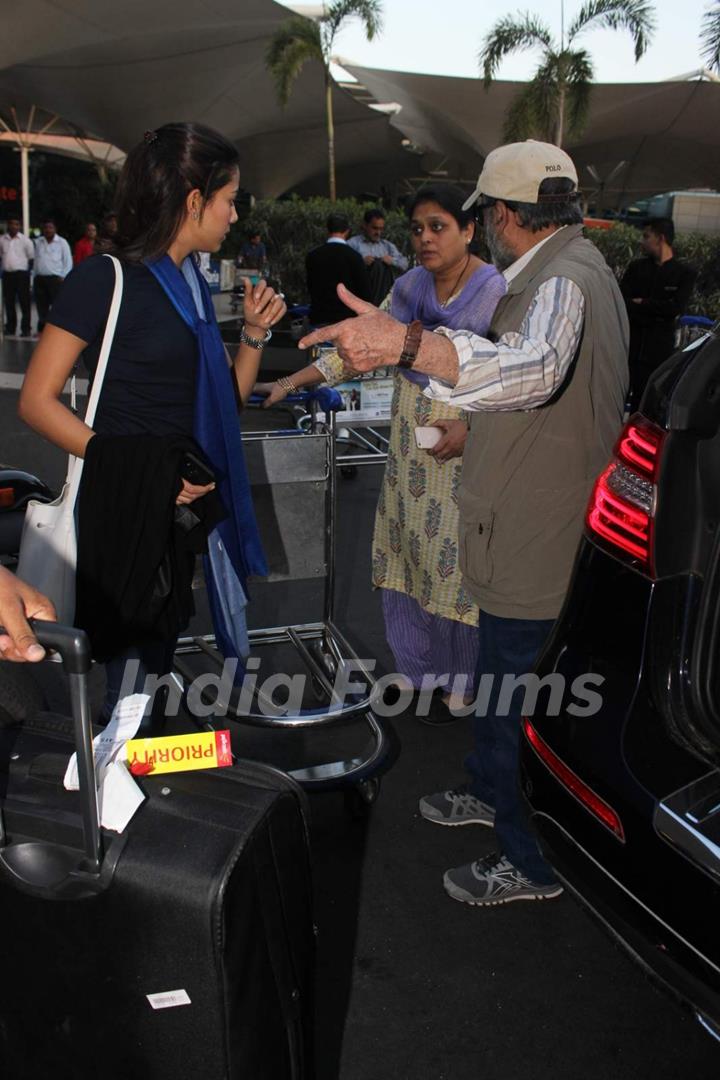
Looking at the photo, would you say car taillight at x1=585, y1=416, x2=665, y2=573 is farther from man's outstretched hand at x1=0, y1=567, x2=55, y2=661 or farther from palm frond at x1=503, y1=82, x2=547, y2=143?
palm frond at x1=503, y1=82, x2=547, y2=143

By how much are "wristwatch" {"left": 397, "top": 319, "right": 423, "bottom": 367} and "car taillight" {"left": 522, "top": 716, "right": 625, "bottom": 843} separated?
88 cm

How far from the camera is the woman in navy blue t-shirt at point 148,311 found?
2553mm

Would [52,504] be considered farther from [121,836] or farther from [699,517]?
[699,517]

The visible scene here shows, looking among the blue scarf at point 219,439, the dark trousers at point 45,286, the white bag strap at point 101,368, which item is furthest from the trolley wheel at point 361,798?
the dark trousers at point 45,286

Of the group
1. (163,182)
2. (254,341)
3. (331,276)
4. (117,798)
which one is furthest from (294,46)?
(117,798)

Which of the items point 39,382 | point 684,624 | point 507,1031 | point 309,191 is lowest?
point 507,1031

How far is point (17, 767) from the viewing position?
5.32 feet

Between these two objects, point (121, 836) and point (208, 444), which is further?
point (208, 444)

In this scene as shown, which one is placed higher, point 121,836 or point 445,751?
point 121,836

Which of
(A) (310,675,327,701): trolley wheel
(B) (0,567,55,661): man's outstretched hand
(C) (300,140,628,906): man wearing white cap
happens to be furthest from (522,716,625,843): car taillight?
Result: (A) (310,675,327,701): trolley wheel

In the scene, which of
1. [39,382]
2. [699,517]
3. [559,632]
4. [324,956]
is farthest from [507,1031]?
[39,382]

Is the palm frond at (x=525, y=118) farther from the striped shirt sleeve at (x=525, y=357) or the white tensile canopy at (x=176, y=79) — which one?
the striped shirt sleeve at (x=525, y=357)

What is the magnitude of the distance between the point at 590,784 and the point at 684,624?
1.28 feet

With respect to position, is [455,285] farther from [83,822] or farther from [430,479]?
[83,822]
